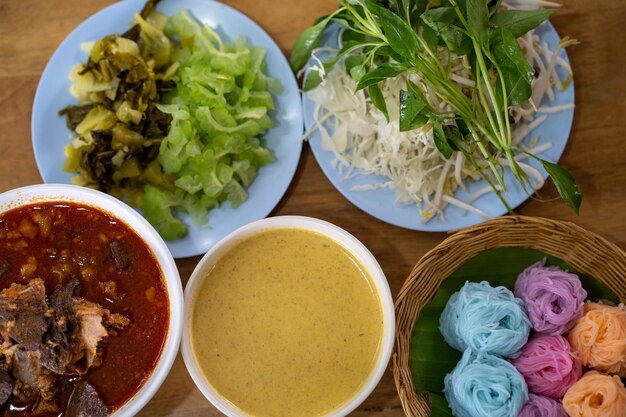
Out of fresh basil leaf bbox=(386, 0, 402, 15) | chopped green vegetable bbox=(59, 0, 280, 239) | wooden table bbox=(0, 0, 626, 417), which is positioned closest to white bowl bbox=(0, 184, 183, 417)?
chopped green vegetable bbox=(59, 0, 280, 239)

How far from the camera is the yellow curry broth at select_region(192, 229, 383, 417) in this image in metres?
2.49

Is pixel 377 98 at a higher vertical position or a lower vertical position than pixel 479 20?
lower

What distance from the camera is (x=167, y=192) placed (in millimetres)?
2803

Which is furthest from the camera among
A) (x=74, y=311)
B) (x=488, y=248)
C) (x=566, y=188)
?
(x=488, y=248)

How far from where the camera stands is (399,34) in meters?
2.40

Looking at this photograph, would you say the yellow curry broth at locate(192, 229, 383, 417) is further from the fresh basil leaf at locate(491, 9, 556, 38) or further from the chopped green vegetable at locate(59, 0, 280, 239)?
the fresh basil leaf at locate(491, 9, 556, 38)

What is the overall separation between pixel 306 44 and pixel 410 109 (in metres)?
0.66

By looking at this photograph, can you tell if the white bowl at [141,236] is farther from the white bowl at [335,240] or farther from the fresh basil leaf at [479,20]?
the fresh basil leaf at [479,20]

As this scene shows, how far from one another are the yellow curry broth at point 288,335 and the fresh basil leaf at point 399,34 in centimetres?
85

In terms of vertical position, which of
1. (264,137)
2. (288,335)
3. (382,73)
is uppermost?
(382,73)

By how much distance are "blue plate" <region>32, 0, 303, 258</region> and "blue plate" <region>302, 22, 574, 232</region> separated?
0.11 m

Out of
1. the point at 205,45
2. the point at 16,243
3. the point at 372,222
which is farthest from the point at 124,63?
the point at 372,222

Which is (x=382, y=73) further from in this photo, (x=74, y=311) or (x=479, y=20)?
(x=74, y=311)

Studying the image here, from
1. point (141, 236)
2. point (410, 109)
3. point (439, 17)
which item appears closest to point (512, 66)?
point (439, 17)
